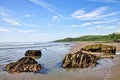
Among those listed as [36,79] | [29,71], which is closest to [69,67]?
[29,71]

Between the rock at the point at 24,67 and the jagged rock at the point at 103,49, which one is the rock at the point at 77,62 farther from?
the jagged rock at the point at 103,49

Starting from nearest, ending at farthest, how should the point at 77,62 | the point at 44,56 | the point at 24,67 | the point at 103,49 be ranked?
the point at 24,67
the point at 77,62
the point at 44,56
the point at 103,49

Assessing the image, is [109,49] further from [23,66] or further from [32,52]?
[23,66]

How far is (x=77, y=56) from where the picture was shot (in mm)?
20812

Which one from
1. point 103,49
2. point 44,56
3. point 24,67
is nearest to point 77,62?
point 24,67

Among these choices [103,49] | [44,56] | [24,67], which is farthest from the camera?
[103,49]

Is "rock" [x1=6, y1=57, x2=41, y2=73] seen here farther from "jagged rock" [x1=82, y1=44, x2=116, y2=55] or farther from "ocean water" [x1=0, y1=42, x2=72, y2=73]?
"jagged rock" [x1=82, y1=44, x2=116, y2=55]

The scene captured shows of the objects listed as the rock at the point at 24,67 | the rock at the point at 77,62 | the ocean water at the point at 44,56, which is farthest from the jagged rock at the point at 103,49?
the rock at the point at 24,67

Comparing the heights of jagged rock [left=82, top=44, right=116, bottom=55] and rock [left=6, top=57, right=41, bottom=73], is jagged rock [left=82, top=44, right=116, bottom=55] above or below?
above

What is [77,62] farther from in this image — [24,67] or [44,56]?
[44,56]

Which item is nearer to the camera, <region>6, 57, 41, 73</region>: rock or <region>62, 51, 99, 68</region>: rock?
<region>6, 57, 41, 73</region>: rock

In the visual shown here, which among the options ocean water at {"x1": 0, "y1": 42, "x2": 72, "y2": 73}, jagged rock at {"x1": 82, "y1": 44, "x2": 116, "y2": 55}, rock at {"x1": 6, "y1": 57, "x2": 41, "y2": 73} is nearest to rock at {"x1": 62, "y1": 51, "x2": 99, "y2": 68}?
ocean water at {"x1": 0, "y1": 42, "x2": 72, "y2": 73}

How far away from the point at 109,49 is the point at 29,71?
19.7 meters

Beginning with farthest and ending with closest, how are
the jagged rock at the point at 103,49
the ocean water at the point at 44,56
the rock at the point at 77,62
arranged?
the jagged rock at the point at 103,49 → the ocean water at the point at 44,56 → the rock at the point at 77,62
